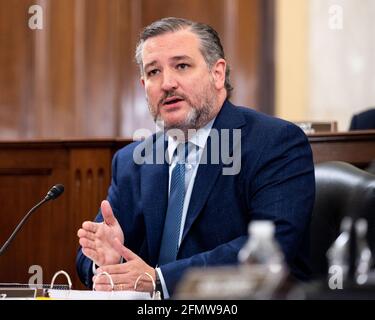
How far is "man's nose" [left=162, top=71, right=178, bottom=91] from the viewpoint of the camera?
85.5 inches

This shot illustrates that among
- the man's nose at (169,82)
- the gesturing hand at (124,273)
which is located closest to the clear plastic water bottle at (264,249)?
the gesturing hand at (124,273)

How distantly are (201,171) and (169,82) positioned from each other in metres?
0.28

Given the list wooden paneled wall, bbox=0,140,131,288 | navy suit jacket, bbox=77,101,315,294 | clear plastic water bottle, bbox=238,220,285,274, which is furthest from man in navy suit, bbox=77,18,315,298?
clear plastic water bottle, bbox=238,220,285,274

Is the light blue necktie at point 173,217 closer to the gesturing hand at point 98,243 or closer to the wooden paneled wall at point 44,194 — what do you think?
the gesturing hand at point 98,243

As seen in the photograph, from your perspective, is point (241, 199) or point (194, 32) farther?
point (194, 32)

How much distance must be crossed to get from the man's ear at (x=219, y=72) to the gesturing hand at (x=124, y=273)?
74cm

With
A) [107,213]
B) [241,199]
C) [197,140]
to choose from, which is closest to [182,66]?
[197,140]

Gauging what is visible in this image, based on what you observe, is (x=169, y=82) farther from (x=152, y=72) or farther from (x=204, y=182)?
(x=204, y=182)

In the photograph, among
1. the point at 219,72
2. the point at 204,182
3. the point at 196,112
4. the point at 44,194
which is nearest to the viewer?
the point at 204,182

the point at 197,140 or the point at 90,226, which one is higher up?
the point at 197,140

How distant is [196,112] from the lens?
2232 mm

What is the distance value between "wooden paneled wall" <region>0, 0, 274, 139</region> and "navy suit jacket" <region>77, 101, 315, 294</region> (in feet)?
10.6

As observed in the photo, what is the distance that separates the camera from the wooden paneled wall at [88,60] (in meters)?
5.47
